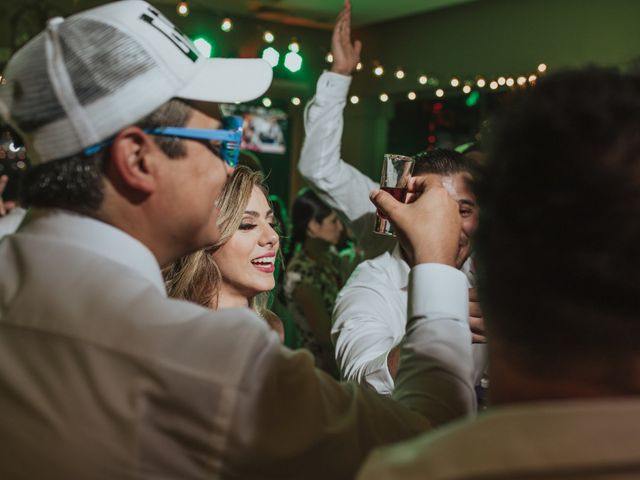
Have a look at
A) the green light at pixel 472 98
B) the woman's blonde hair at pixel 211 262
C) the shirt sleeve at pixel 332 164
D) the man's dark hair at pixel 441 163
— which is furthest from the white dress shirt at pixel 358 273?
the green light at pixel 472 98

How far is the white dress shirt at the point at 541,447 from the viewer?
24.0 inches

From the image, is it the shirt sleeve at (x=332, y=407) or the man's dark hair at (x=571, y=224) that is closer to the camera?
the man's dark hair at (x=571, y=224)

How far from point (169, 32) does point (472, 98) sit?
22.8ft

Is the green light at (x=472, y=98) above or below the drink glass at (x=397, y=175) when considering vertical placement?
above

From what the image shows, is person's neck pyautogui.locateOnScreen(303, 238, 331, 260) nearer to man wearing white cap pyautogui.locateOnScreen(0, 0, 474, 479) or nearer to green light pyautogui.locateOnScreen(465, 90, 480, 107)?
man wearing white cap pyautogui.locateOnScreen(0, 0, 474, 479)

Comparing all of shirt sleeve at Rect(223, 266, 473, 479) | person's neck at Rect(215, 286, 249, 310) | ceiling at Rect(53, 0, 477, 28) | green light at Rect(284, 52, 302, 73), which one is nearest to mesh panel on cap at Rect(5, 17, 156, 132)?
shirt sleeve at Rect(223, 266, 473, 479)

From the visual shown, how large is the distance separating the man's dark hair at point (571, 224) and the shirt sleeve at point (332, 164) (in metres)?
Answer: 2.29

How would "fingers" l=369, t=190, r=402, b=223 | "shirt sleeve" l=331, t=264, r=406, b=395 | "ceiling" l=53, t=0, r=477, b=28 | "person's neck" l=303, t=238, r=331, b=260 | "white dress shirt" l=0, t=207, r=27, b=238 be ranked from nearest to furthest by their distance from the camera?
"fingers" l=369, t=190, r=402, b=223, "shirt sleeve" l=331, t=264, r=406, b=395, "white dress shirt" l=0, t=207, r=27, b=238, "person's neck" l=303, t=238, r=331, b=260, "ceiling" l=53, t=0, r=477, b=28

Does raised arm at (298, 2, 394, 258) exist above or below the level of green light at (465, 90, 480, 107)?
below

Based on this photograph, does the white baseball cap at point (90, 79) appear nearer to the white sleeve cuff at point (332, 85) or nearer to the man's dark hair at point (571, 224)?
the man's dark hair at point (571, 224)

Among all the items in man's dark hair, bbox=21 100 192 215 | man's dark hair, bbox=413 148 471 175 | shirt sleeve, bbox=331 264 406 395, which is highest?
man's dark hair, bbox=413 148 471 175

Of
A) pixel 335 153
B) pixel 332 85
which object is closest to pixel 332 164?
pixel 335 153

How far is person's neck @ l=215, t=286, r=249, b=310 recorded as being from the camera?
225 cm

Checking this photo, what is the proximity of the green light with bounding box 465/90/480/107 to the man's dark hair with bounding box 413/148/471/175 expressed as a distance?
18.0ft
